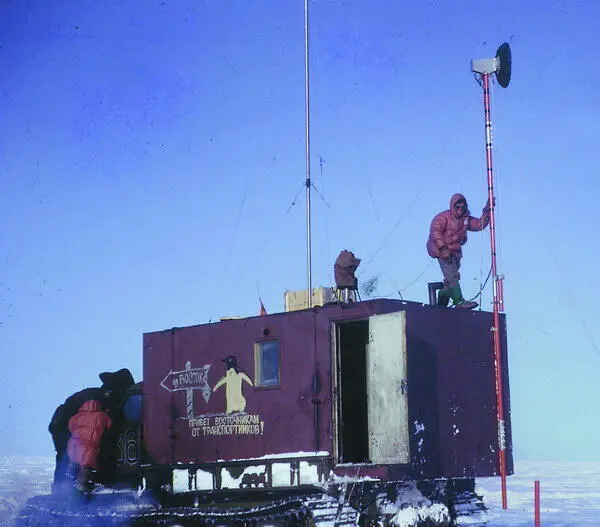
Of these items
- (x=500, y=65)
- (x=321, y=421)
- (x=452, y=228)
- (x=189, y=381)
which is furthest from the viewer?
(x=189, y=381)

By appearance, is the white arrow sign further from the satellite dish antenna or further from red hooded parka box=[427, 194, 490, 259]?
the satellite dish antenna

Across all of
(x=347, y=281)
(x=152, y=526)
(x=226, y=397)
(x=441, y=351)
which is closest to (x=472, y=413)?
(x=441, y=351)

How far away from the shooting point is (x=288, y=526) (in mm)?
16578

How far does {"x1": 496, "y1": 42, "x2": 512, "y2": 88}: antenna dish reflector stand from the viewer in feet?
59.3

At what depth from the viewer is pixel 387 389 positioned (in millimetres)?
16312

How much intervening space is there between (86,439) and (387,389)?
659cm

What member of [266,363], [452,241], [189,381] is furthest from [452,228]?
[189,381]

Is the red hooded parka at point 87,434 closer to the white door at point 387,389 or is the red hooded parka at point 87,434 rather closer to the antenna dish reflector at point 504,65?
the white door at point 387,389

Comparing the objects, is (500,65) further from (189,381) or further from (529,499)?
(529,499)

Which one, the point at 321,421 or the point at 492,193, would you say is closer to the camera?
the point at 321,421

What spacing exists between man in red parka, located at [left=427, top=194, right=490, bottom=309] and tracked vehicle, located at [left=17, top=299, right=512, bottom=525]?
57 centimetres

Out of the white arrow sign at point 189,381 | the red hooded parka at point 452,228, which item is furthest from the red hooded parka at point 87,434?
the red hooded parka at point 452,228

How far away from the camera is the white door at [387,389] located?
16.1 m

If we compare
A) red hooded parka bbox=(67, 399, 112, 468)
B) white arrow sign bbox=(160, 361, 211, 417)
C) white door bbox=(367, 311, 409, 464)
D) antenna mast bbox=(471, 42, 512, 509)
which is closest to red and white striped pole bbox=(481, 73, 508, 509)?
antenna mast bbox=(471, 42, 512, 509)
